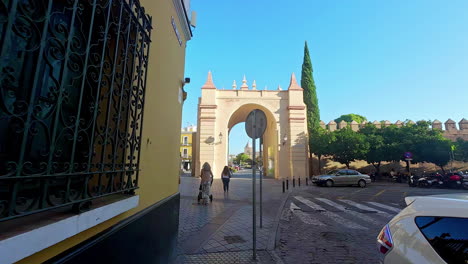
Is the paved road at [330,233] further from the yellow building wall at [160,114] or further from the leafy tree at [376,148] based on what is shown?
the leafy tree at [376,148]

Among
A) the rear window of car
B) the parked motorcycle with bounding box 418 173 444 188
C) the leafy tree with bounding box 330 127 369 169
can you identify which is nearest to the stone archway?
the leafy tree with bounding box 330 127 369 169

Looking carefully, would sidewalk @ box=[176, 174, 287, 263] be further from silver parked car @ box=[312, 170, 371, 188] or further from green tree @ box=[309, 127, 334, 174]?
green tree @ box=[309, 127, 334, 174]

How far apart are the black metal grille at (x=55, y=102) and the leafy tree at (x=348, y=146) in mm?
27339

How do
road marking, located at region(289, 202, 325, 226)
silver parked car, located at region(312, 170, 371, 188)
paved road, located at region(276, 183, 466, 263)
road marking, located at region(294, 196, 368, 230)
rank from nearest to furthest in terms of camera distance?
paved road, located at region(276, 183, 466, 263) < road marking, located at region(294, 196, 368, 230) < road marking, located at region(289, 202, 325, 226) < silver parked car, located at region(312, 170, 371, 188)

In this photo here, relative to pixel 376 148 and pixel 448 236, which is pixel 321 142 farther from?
pixel 448 236

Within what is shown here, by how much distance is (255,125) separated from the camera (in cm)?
524

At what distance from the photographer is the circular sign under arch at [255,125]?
5.21 meters

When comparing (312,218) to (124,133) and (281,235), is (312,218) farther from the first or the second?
A: (124,133)

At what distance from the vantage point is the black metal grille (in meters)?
1.20

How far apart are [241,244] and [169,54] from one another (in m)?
4.08

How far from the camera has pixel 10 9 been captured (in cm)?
113

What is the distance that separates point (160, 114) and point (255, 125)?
2.39 meters

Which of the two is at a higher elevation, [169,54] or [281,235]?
[169,54]

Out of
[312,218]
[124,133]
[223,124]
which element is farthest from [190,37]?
[223,124]
